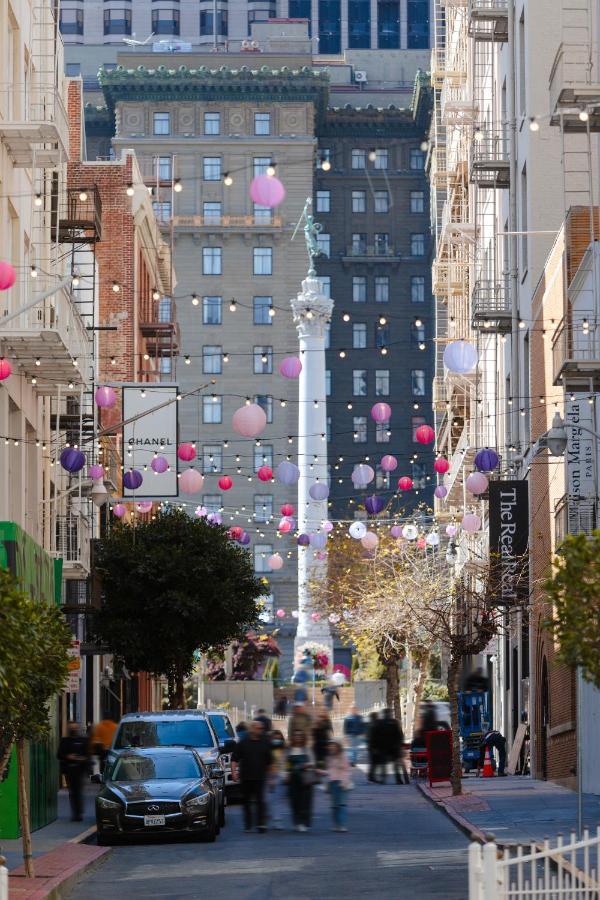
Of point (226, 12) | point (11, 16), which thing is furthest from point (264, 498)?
point (11, 16)

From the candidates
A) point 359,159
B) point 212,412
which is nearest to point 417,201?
point 359,159

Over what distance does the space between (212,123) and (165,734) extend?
311 feet

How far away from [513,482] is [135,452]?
11.6 meters

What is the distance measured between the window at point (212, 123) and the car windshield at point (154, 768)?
97.9 m

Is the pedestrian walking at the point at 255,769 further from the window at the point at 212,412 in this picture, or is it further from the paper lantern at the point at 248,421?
the window at the point at 212,412

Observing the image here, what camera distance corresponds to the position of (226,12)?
135250mm

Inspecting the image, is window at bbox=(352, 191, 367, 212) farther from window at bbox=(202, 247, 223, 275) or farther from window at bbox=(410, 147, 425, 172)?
window at bbox=(202, 247, 223, 275)

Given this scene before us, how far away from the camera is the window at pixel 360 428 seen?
126 m

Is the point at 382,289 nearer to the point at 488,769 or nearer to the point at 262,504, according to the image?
the point at 262,504

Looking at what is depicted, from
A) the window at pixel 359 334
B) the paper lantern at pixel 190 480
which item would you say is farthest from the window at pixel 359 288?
the paper lantern at pixel 190 480

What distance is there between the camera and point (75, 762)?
105ft

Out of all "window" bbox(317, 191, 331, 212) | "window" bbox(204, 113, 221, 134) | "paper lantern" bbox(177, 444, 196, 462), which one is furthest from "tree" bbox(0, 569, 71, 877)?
"window" bbox(317, 191, 331, 212)

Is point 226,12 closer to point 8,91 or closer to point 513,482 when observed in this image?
point 513,482

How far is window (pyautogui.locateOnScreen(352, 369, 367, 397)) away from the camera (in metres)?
130
